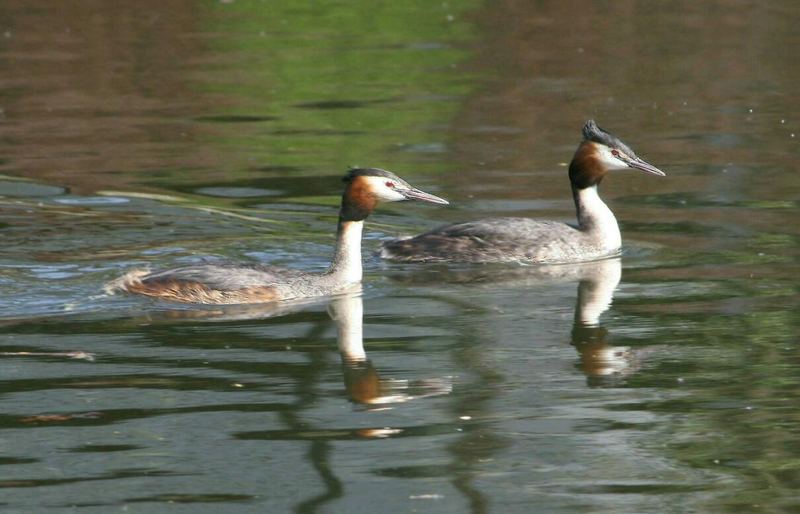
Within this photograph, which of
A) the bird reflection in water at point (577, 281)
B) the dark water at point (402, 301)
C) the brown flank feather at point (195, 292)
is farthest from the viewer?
the brown flank feather at point (195, 292)

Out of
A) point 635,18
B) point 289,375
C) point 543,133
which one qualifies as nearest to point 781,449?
point 289,375

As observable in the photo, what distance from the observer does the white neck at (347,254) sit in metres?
12.0

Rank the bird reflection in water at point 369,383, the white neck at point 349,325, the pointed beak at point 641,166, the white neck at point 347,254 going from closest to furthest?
the bird reflection in water at point 369,383 → the white neck at point 349,325 → the white neck at point 347,254 → the pointed beak at point 641,166

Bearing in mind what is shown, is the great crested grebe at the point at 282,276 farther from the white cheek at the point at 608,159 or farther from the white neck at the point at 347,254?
the white cheek at the point at 608,159

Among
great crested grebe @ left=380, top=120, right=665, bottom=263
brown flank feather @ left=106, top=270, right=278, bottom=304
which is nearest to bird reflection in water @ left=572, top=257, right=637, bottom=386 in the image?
great crested grebe @ left=380, top=120, right=665, bottom=263

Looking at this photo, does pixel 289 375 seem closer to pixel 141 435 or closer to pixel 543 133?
pixel 141 435

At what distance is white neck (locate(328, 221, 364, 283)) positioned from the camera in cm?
1197

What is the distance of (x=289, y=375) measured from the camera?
9.70 meters

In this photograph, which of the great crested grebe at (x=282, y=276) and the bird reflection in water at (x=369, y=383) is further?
the great crested grebe at (x=282, y=276)

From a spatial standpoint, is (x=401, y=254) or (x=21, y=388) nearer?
(x=21, y=388)

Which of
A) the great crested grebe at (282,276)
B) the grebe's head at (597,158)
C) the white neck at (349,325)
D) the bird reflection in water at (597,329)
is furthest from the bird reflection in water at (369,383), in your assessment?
the grebe's head at (597,158)

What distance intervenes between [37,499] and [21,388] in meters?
1.84

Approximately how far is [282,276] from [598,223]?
2.88 metres

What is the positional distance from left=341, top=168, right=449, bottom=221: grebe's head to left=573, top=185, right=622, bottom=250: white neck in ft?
5.96
